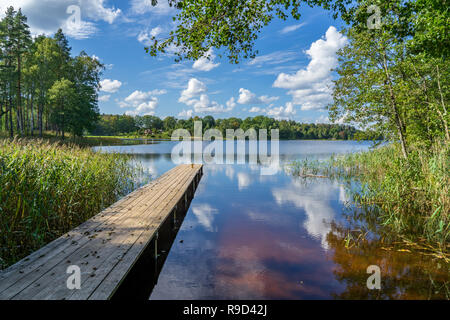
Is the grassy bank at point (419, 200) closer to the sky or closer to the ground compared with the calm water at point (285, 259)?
closer to the sky

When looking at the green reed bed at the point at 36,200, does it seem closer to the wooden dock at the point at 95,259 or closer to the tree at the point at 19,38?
the wooden dock at the point at 95,259

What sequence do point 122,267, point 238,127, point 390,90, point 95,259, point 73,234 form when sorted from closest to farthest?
point 122,267 → point 95,259 → point 73,234 → point 390,90 → point 238,127

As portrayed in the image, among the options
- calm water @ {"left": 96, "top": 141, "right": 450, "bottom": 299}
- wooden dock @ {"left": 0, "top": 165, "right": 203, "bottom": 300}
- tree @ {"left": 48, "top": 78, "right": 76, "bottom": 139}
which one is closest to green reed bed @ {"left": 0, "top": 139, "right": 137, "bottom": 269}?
wooden dock @ {"left": 0, "top": 165, "right": 203, "bottom": 300}

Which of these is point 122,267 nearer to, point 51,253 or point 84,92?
point 51,253

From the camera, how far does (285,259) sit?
4434 mm

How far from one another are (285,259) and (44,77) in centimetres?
3264

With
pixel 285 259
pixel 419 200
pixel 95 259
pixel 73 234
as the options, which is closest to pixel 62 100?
pixel 73 234

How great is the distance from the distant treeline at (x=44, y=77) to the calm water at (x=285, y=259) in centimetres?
2592

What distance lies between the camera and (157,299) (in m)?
3.33

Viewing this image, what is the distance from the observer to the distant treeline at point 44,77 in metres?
24.5

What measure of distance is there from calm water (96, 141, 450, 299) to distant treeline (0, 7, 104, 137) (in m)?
25.9

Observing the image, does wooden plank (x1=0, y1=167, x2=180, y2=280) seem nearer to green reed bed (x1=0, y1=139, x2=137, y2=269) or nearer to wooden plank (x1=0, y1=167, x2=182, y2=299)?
wooden plank (x1=0, y1=167, x2=182, y2=299)

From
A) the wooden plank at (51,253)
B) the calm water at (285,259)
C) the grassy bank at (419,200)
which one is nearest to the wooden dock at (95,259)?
the wooden plank at (51,253)

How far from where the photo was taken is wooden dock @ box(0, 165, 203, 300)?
7.91 feet
